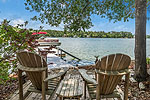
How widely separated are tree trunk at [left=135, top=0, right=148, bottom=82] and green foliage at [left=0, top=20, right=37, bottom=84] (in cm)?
260

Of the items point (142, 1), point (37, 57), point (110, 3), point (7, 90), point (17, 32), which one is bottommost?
point (7, 90)

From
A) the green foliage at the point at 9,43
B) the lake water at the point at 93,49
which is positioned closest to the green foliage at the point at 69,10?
the green foliage at the point at 9,43

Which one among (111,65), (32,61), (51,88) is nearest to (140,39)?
(111,65)

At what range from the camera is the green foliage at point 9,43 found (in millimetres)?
2219

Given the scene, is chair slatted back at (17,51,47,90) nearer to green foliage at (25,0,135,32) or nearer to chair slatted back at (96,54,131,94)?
chair slatted back at (96,54,131,94)

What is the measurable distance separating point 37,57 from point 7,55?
1.16 metres

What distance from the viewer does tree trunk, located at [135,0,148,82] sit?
3088 mm

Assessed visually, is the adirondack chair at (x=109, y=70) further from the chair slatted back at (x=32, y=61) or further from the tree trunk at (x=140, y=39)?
the tree trunk at (x=140, y=39)

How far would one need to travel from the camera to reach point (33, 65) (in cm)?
171

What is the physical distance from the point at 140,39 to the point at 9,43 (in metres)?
2.96

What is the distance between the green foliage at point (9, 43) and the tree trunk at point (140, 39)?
260cm

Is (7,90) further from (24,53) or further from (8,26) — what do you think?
(24,53)

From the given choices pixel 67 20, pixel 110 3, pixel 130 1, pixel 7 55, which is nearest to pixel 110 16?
pixel 110 3

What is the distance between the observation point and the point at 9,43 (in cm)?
254
